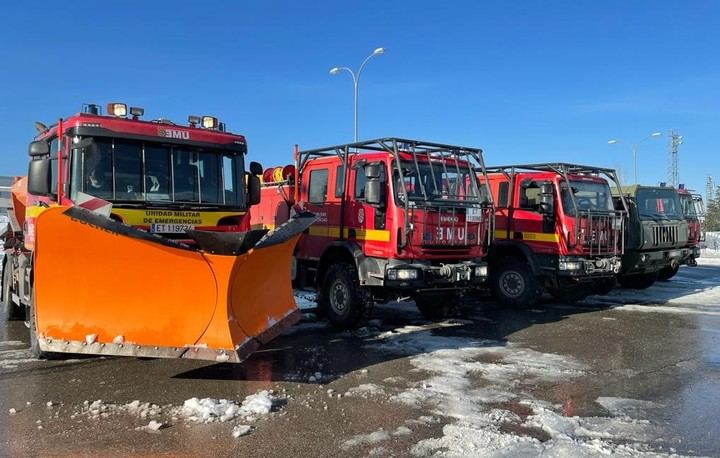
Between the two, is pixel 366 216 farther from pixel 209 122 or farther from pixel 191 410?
pixel 191 410

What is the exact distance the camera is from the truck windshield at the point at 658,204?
13.9 metres

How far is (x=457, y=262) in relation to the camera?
9133 mm

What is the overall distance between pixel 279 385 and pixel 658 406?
11.8 feet

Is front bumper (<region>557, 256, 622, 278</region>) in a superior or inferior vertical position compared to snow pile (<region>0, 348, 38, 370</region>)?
superior

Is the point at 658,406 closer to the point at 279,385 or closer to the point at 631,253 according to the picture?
the point at 279,385

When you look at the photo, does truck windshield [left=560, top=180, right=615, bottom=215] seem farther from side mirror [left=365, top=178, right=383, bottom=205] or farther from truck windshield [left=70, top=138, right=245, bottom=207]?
truck windshield [left=70, top=138, right=245, bottom=207]

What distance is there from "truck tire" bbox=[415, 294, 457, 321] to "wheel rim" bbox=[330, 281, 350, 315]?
165 centimetres

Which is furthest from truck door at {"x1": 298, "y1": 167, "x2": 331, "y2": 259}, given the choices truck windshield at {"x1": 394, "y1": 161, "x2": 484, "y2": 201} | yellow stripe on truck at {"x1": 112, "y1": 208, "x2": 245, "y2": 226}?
yellow stripe on truck at {"x1": 112, "y1": 208, "x2": 245, "y2": 226}

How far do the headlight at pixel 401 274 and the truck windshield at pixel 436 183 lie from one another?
3.47 ft

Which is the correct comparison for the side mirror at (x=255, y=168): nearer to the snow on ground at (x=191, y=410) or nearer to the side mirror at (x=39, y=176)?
the side mirror at (x=39, y=176)

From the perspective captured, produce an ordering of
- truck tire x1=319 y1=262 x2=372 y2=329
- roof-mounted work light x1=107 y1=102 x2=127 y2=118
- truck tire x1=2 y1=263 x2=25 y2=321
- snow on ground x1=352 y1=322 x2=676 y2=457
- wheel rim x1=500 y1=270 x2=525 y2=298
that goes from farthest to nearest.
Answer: wheel rim x1=500 y1=270 x2=525 y2=298 < truck tire x1=2 y1=263 x2=25 y2=321 < truck tire x1=319 y1=262 x2=372 y2=329 < roof-mounted work light x1=107 y1=102 x2=127 y2=118 < snow on ground x1=352 y1=322 x2=676 y2=457

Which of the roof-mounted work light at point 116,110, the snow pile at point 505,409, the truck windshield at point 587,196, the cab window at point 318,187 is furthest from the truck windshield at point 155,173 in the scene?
the truck windshield at point 587,196

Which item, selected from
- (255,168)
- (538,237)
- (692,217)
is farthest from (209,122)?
(692,217)

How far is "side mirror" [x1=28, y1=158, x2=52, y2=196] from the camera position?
6559mm
